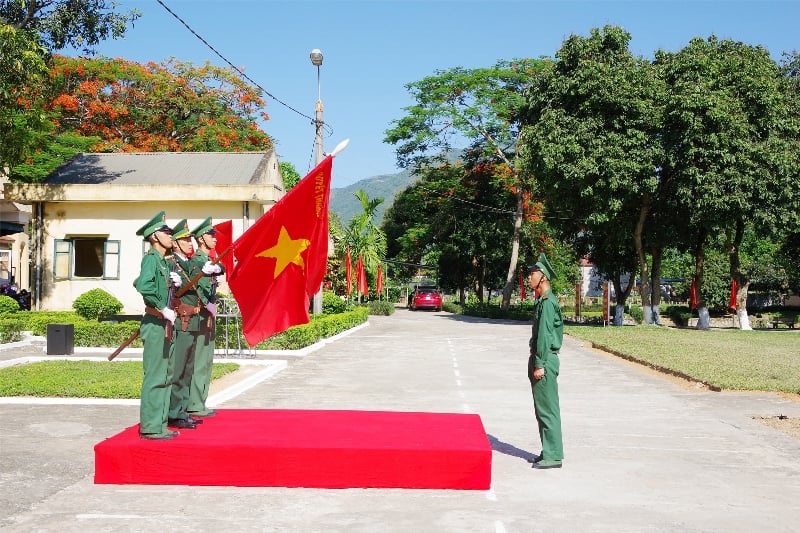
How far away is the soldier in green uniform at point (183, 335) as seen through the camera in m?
7.78

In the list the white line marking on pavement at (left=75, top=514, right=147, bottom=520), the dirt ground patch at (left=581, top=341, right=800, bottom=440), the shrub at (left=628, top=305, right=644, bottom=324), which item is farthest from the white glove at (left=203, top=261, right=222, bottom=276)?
the shrub at (left=628, top=305, right=644, bottom=324)

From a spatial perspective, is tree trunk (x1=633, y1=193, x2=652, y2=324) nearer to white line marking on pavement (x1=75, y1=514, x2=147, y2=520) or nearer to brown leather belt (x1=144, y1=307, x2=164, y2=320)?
brown leather belt (x1=144, y1=307, x2=164, y2=320)

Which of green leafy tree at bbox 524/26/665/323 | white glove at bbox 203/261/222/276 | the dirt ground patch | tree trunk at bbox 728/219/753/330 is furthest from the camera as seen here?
tree trunk at bbox 728/219/753/330

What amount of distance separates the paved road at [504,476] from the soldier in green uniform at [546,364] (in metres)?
0.27

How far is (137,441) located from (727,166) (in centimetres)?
2875

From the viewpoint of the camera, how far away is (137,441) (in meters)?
7.03

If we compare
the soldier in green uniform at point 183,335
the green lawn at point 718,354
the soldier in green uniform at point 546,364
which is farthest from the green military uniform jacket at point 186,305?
the green lawn at point 718,354

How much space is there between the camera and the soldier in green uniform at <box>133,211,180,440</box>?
7.09m

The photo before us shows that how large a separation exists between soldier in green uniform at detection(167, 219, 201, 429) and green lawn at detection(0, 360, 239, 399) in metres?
4.30

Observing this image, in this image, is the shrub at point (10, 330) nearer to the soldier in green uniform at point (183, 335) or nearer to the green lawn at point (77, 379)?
the green lawn at point (77, 379)

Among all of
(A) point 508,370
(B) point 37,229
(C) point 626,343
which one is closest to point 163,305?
(A) point 508,370

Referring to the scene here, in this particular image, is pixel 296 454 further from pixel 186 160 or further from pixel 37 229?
pixel 186 160

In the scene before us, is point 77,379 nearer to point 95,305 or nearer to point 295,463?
point 295,463

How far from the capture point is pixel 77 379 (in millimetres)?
13633
